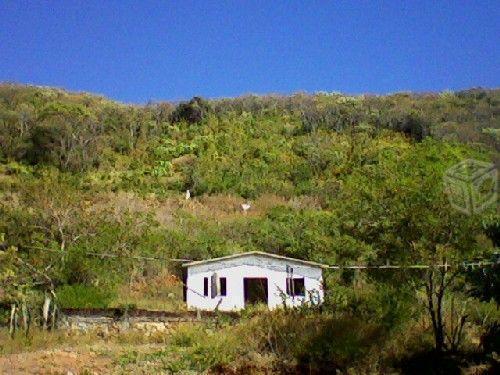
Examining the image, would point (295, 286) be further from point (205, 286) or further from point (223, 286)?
point (205, 286)

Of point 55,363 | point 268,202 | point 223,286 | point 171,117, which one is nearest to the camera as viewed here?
point 55,363

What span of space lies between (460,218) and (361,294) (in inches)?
132

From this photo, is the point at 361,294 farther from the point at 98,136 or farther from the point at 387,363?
the point at 98,136

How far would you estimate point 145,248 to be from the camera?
90.0ft

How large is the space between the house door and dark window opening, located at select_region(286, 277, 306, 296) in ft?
3.68

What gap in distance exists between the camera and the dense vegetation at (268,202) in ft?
46.3

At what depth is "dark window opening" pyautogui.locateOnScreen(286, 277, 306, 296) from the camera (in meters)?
25.7

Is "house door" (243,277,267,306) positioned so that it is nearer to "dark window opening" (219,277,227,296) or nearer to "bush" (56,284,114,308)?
"dark window opening" (219,277,227,296)

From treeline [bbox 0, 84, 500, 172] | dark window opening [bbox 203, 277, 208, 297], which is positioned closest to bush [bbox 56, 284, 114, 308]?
dark window opening [bbox 203, 277, 208, 297]

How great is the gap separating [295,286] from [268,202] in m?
15.5

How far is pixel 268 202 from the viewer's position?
41.4 meters

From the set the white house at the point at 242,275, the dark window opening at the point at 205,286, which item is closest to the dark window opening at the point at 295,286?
the white house at the point at 242,275

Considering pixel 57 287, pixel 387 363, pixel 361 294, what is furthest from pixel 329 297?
→ pixel 57 287

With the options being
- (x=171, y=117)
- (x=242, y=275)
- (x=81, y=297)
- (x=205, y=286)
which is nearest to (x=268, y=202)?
(x=242, y=275)
